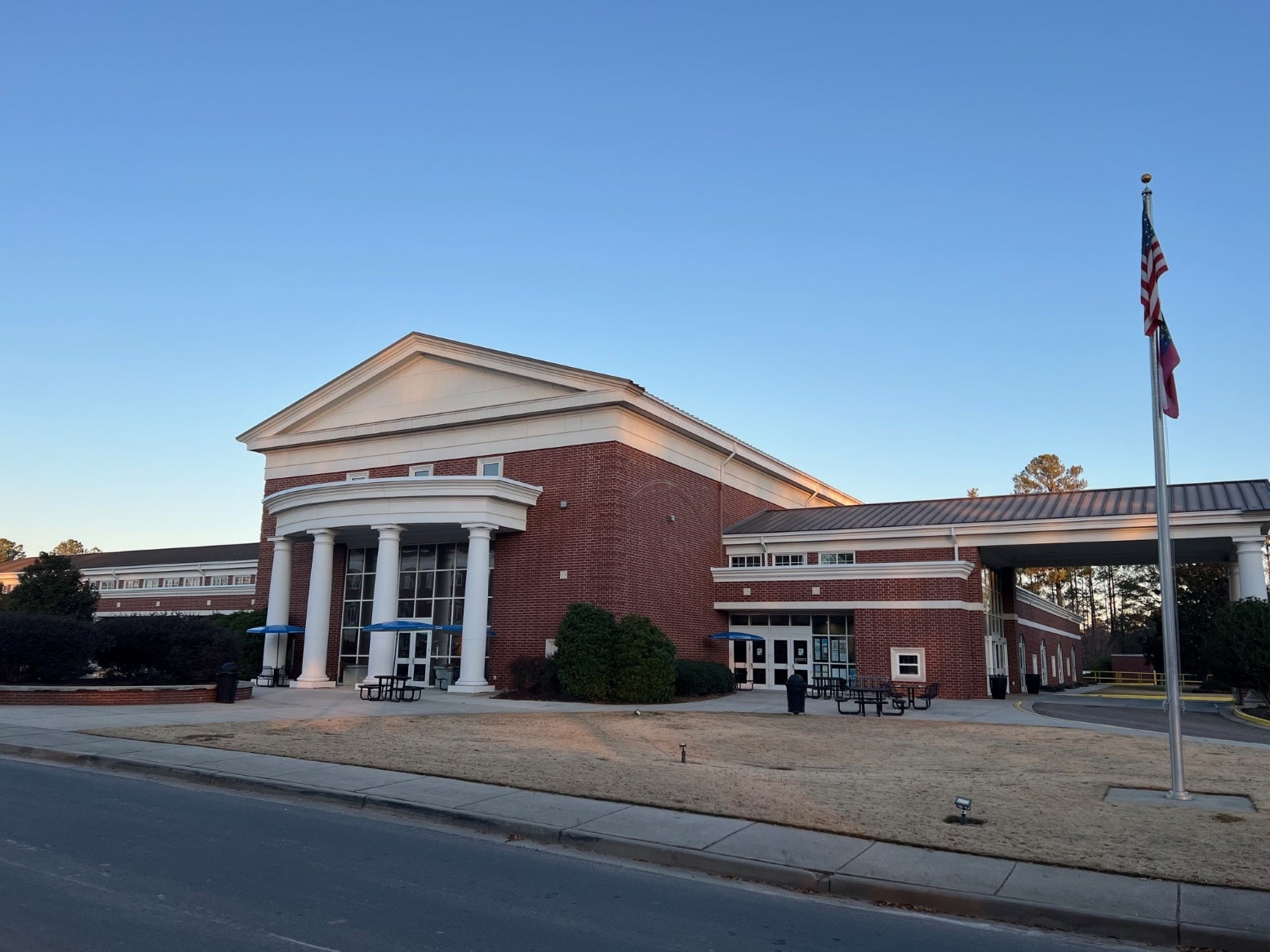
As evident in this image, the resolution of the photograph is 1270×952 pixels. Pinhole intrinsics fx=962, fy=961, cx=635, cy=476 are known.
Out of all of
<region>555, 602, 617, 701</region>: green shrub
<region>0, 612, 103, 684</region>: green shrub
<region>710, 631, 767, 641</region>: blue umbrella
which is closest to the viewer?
<region>0, 612, 103, 684</region>: green shrub

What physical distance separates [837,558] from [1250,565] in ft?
43.1

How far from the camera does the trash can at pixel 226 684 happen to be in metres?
24.4

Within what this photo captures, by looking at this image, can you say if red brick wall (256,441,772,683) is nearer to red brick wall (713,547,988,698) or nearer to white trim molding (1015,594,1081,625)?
red brick wall (713,547,988,698)

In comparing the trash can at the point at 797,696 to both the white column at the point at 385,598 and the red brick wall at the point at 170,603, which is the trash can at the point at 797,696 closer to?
the white column at the point at 385,598

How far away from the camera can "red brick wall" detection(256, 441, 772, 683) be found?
3098 cm

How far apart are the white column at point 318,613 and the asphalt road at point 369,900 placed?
23121mm

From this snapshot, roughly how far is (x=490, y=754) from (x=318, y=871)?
729 cm

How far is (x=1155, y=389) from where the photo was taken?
13.4m

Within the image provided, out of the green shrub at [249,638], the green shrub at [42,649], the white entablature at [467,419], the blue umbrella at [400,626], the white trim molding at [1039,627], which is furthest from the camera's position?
the white trim molding at [1039,627]

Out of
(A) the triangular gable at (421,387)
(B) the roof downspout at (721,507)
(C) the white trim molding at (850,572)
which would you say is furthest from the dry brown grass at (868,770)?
(B) the roof downspout at (721,507)

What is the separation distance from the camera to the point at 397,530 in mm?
31250

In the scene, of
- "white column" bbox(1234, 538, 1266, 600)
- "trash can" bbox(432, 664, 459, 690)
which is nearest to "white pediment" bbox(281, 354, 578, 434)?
"trash can" bbox(432, 664, 459, 690)

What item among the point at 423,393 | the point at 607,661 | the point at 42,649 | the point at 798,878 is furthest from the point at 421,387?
the point at 798,878

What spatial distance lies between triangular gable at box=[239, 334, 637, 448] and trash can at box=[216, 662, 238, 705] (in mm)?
13049
